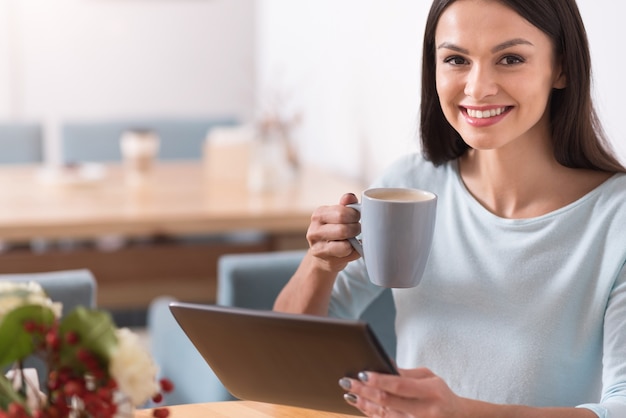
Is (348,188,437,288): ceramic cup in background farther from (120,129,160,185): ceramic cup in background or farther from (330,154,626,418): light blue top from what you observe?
(120,129,160,185): ceramic cup in background

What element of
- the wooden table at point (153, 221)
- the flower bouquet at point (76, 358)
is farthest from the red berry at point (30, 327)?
the wooden table at point (153, 221)

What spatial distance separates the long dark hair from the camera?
4.09 ft

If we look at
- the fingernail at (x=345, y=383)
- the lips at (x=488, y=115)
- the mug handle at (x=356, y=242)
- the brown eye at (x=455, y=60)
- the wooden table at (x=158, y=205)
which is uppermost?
the brown eye at (x=455, y=60)

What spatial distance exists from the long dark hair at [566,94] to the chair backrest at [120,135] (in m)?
2.04

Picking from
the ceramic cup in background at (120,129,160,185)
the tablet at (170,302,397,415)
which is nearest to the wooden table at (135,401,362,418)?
the tablet at (170,302,397,415)

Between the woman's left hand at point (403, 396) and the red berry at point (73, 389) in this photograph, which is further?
the woman's left hand at point (403, 396)

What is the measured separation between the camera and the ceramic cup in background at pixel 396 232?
3.69 feet

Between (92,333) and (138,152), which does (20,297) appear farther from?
(138,152)

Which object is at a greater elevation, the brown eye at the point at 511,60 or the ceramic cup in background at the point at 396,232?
the brown eye at the point at 511,60

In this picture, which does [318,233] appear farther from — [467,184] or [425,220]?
[467,184]

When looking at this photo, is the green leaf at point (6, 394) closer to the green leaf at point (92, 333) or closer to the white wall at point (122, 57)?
the green leaf at point (92, 333)

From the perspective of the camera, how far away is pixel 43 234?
2.42 metres

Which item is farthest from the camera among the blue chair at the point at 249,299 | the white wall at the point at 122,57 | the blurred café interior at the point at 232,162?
the white wall at the point at 122,57

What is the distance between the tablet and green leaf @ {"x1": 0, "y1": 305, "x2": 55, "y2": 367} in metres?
0.26
